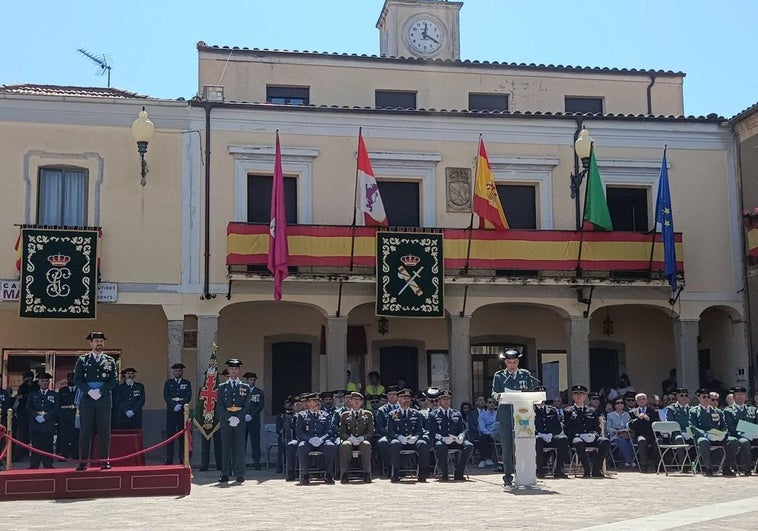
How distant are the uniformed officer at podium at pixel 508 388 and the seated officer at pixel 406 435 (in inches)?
62.1

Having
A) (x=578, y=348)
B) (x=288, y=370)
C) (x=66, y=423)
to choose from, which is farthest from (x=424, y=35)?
(x=66, y=423)

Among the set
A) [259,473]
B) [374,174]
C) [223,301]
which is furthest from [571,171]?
[259,473]

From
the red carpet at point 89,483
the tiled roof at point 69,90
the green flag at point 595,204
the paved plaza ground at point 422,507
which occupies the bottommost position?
the paved plaza ground at point 422,507

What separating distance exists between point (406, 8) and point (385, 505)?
19.5 meters

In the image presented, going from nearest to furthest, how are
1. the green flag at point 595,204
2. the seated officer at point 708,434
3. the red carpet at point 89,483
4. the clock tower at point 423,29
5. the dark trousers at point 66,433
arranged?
the red carpet at point 89,483 → the seated officer at point 708,434 → the dark trousers at point 66,433 → the green flag at point 595,204 → the clock tower at point 423,29

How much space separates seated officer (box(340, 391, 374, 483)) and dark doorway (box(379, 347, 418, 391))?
24.9 ft

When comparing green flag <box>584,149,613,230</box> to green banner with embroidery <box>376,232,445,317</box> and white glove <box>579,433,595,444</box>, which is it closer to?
green banner with embroidery <box>376,232,445,317</box>

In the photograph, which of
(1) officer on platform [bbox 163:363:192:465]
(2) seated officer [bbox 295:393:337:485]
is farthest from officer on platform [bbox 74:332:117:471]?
(1) officer on platform [bbox 163:363:192:465]

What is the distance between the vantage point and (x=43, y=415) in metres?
18.5

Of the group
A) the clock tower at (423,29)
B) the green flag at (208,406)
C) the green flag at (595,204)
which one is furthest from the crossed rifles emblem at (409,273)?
the clock tower at (423,29)

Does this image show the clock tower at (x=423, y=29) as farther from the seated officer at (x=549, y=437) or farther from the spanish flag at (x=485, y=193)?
the seated officer at (x=549, y=437)

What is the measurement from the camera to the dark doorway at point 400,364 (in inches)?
979

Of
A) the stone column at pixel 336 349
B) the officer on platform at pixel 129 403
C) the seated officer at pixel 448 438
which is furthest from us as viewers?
the stone column at pixel 336 349

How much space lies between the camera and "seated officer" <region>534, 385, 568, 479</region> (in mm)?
16986
